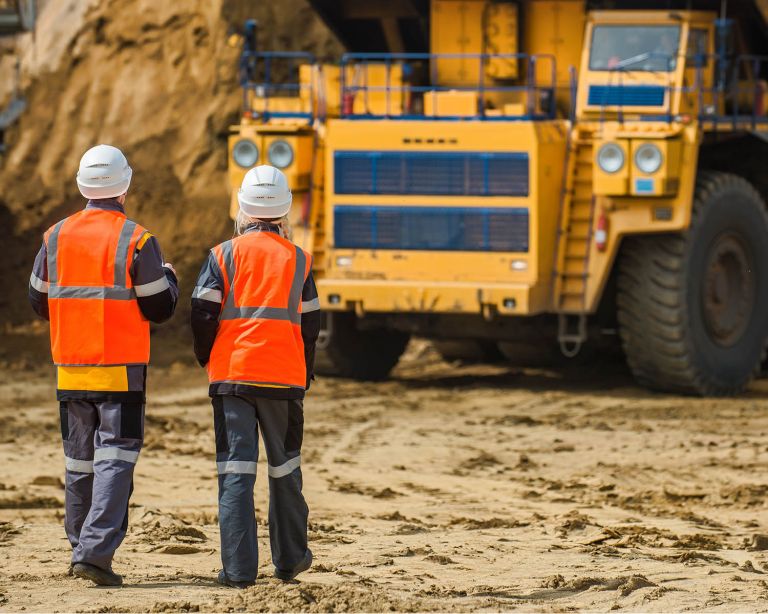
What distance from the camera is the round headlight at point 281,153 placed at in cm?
1355

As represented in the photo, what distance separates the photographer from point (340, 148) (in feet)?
44.6

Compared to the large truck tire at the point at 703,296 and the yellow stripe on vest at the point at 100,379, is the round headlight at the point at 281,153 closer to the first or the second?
the large truck tire at the point at 703,296

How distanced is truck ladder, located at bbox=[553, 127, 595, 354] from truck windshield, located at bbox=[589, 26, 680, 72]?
638 millimetres

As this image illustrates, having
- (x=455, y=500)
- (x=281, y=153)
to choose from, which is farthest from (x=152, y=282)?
(x=281, y=153)

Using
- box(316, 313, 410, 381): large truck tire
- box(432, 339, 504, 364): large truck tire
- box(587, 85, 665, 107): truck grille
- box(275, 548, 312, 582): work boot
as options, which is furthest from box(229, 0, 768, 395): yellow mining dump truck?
box(275, 548, 312, 582): work boot

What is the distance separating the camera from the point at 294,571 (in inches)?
262

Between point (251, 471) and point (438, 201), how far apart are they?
7126 mm

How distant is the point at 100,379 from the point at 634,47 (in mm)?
7813

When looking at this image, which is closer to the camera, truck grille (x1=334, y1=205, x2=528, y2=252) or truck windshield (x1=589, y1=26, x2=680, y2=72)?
truck grille (x1=334, y1=205, x2=528, y2=252)

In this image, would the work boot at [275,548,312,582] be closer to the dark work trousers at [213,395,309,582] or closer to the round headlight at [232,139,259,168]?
the dark work trousers at [213,395,309,582]

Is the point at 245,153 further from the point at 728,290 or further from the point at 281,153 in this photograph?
the point at 728,290

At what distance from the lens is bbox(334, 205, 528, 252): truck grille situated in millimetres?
13281

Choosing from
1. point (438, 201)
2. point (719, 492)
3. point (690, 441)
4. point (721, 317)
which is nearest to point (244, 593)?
point (719, 492)

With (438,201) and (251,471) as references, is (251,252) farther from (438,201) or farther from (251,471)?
(438,201)
